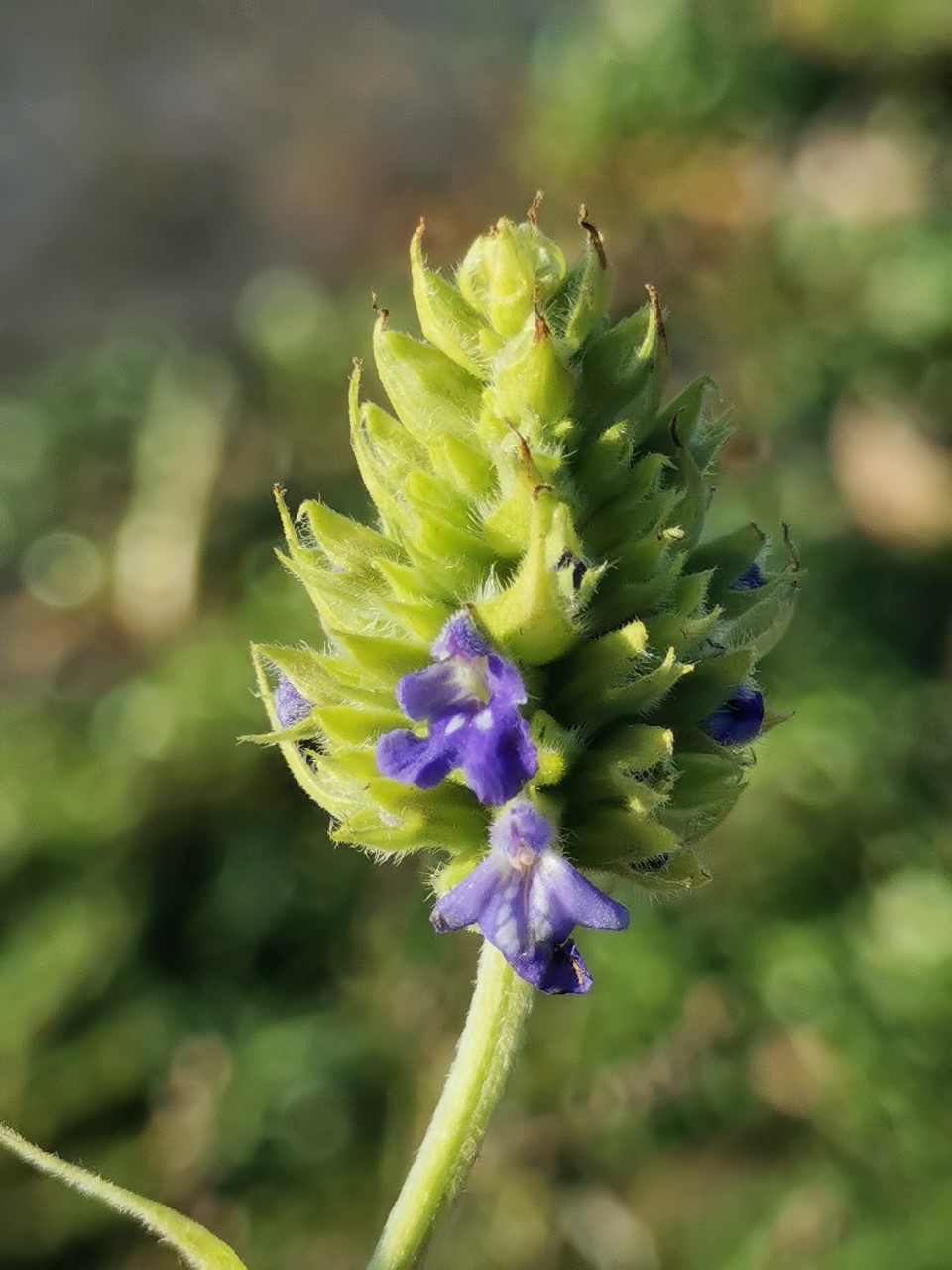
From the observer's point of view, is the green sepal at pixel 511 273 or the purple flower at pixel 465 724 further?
the green sepal at pixel 511 273

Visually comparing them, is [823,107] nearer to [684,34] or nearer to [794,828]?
[684,34]

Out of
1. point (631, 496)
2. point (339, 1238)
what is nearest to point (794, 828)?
point (339, 1238)

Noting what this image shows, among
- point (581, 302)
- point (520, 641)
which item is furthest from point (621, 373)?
point (520, 641)

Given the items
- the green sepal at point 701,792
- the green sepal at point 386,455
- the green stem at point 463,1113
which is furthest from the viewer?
the green sepal at point 386,455

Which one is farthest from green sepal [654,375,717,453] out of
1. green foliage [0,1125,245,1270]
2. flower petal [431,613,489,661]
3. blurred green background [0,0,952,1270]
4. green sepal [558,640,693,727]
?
blurred green background [0,0,952,1270]

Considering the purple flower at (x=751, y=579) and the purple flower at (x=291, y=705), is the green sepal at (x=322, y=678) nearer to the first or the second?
the purple flower at (x=291, y=705)

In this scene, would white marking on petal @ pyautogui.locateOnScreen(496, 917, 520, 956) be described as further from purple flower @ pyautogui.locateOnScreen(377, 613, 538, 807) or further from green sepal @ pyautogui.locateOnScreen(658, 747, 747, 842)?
green sepal @ pyautogui.locateOnScreen(658, 747, 747, 842)

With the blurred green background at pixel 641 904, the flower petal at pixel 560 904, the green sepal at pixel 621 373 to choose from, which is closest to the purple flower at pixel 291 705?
the flower petal at pixel 560 904
